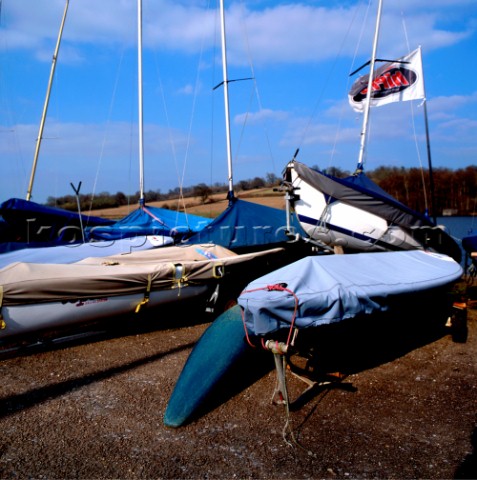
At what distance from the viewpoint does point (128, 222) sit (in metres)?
11.5

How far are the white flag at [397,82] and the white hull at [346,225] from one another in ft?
14.7

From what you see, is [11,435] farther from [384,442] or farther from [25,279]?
[384,442]

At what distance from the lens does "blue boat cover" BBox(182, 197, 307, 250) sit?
989cm

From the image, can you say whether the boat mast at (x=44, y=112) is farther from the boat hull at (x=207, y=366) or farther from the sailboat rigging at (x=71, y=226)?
the boat hull at (x=207, y=366)

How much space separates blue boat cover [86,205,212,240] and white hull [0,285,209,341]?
3.88 m

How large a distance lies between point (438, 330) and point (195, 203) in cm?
1270

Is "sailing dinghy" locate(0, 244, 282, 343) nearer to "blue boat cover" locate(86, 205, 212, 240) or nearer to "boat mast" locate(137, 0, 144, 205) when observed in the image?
"blue boat cover" locate(86, 205, 212, 240)

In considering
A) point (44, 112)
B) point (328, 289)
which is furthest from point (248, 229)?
point (44, 112)

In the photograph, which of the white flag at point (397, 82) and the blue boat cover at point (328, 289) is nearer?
the blue boat cover at point (328, 289)

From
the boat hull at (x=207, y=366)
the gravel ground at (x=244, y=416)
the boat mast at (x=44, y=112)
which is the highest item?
the boat mast at (x=44, y=112)

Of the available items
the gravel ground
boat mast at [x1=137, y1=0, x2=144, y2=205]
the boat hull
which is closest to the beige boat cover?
the gravel ground

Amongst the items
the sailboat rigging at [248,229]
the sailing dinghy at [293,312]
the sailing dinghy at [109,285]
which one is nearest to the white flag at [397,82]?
the sailboat rigging at [248,229]

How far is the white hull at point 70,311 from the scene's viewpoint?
5793 millimetres

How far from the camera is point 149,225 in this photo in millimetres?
11242
